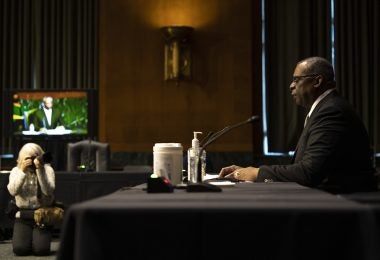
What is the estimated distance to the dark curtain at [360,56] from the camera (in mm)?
7496

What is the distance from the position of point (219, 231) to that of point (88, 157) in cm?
469

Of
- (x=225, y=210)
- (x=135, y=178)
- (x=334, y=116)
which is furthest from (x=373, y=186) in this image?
(x=135, y=178)

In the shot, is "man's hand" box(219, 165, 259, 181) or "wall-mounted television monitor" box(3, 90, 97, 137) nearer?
"man's hand" box(219, 165, 259, 181)

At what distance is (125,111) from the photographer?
7.63 metres

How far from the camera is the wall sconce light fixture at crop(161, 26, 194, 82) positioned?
24.2ft

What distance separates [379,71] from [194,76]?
82.1 inches

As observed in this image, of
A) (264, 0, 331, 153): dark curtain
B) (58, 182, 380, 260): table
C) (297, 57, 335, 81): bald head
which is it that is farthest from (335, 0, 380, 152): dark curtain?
(58, 182, 380, 260): table

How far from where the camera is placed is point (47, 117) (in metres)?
7.13

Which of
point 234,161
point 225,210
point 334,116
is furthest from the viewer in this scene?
point 234,161

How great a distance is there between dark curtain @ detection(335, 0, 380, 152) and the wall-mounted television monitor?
2.82 metres

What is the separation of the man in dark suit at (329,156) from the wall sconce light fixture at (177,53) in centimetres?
418

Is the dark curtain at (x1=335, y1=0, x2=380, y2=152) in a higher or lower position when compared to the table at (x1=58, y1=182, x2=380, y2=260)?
higher

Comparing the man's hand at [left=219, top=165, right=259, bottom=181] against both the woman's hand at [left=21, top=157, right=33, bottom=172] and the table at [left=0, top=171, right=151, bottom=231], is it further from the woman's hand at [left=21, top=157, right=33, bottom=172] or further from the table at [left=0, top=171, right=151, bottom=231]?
the table at [left=0, top=171, right=151, bottom=231]

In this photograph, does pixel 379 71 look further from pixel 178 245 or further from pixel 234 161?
pixel 178 245
